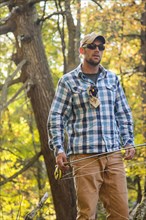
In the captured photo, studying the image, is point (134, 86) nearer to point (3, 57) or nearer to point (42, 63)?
point (3, 57)

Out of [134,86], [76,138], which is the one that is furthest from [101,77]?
[134,86]

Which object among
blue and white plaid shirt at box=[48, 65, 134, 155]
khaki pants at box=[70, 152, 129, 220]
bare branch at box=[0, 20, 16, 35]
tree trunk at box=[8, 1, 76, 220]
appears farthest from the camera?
bare branch at box=[0, 20, 16, 35]

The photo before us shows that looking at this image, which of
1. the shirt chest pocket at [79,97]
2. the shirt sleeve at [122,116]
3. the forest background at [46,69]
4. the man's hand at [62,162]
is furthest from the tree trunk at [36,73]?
the man's hand at [62,162]

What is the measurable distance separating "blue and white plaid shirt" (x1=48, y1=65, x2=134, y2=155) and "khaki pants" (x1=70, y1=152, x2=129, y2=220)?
0.10m

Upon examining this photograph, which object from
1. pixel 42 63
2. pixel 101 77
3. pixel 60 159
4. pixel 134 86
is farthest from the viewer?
pixel 134 86

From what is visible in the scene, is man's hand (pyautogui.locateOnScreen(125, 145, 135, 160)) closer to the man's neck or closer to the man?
the man

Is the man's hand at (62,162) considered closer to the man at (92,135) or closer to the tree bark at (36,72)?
the man at (92,135)

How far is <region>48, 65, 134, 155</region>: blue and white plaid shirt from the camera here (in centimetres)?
355

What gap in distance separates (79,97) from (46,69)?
414cm

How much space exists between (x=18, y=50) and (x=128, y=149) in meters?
4.62

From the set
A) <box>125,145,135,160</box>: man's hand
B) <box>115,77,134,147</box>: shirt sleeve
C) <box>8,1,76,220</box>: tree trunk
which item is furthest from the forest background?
<box>125,145,135,160</box>: man's hand

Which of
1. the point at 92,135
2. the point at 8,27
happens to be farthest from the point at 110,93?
the point at 8,27

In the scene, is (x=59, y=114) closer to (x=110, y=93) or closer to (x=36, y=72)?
(x=110, y=93)

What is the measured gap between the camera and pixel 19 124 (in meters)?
14.1
